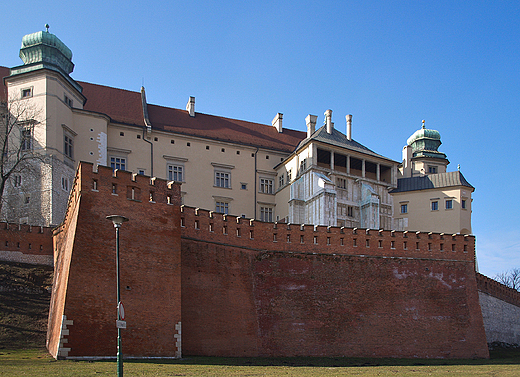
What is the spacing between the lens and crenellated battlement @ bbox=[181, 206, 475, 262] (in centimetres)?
2923

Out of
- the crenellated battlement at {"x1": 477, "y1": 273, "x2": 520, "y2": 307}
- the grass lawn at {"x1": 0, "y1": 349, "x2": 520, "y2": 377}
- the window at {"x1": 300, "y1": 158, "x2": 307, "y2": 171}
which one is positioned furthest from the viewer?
the window at {"x1": 300, "y1": 158, "x2": 307, "y2": 171}

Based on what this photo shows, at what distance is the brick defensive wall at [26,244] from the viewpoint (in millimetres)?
32812

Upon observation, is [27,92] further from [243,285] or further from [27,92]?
[243,285]

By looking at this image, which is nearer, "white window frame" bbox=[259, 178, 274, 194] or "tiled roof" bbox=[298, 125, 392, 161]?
"tiled roof" bbox=[298, 125, 392, 161]

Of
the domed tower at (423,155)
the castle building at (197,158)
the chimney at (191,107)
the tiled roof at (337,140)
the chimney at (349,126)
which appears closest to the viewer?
the castle building at (197,158)

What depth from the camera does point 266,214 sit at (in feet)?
175

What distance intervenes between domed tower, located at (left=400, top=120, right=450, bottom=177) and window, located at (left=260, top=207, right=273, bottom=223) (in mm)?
14783

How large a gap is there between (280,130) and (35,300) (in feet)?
112

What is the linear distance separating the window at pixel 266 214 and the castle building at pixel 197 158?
0.36 feet

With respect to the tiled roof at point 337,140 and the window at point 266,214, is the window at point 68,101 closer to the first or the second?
the window at point 266,214

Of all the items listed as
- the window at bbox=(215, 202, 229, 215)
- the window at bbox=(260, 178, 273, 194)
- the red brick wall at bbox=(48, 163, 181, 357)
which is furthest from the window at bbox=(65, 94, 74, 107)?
the red brick wall at bbox=(48, 163, 181, 357)

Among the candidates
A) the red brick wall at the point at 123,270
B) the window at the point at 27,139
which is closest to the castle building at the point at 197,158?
the window at the point at 27,139

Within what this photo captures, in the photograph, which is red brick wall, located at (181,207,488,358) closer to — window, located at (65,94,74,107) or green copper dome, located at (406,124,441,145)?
window, located at (65,94,74,107)

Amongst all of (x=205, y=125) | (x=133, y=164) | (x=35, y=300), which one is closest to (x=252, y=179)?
(x=205, y=125)
